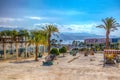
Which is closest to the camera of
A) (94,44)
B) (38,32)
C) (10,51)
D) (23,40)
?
(38,32)

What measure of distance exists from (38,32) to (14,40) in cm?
537

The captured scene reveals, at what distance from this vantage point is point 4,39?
40125 millimetres

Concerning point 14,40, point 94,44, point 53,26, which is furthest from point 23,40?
point 94,44

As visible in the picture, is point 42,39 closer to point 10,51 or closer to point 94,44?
point 10,51

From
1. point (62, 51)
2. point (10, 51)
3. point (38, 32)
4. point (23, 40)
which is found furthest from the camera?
point (10, 51)

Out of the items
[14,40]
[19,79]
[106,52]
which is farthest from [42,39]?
[19,79]

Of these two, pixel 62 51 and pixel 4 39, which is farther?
pixel 62 51

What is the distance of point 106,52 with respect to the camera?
3653 cm

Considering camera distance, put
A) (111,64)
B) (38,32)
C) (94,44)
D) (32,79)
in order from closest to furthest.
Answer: (32,79) < (111,64) < (38,32) < (94,44)

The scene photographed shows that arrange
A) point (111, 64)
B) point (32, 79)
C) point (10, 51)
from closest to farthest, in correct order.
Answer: point (32, 79)
point (111, 64)
point (10, 51)

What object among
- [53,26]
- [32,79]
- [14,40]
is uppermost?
[53,26]

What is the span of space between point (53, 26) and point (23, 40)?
35.3 ft

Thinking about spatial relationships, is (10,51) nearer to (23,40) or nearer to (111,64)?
(23,40)

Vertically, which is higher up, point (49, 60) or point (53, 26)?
point (53, 26)
